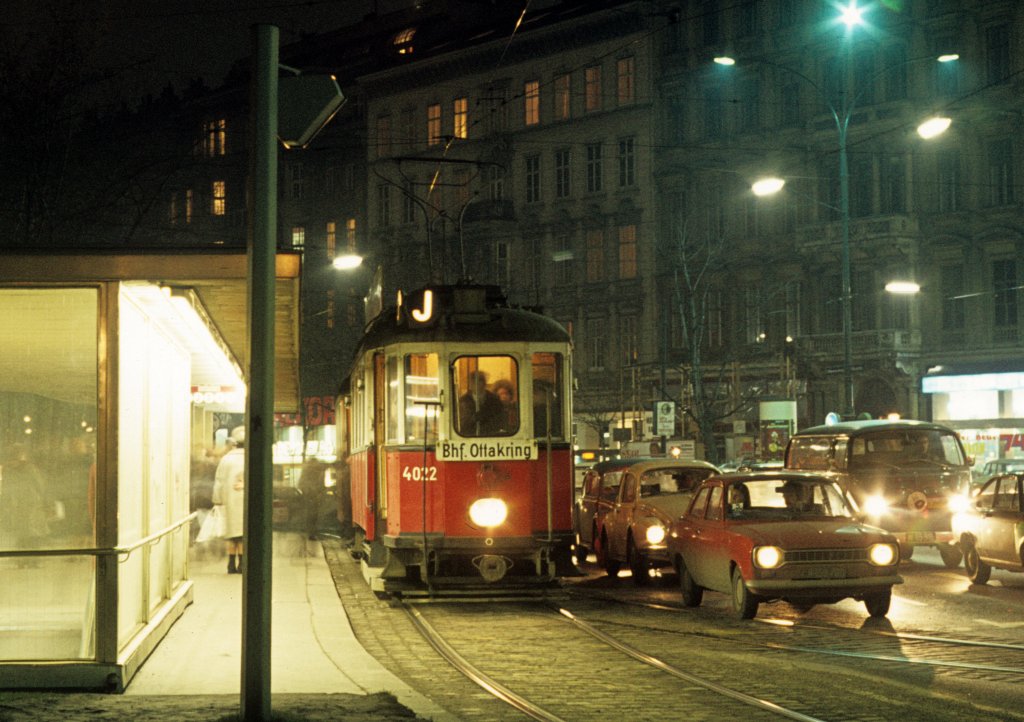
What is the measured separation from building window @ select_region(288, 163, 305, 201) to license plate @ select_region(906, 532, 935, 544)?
65.0m

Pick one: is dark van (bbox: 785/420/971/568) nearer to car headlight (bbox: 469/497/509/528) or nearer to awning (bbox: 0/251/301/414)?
car headlight (bbox: 469/497/509/528)

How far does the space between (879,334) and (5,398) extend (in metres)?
51.4

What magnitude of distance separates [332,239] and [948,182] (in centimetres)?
3458

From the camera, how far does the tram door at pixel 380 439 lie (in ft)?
61.0

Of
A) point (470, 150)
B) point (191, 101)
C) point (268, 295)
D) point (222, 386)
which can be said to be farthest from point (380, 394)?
point (191, 101)

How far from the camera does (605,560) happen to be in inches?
903

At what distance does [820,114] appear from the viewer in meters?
63.1

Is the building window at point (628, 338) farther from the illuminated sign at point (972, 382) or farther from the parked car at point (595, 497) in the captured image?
the parked car at point (595, 497)

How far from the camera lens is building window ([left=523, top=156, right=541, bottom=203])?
7375cm

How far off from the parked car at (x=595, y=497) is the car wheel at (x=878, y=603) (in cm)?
733

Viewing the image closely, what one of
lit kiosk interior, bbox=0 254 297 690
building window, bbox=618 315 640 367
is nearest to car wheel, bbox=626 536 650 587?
lit kiosk interior, bbox=0 254 297 690

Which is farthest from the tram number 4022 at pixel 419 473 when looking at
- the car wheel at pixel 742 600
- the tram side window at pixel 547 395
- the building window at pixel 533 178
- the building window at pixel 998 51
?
the building window at pixel 533 178

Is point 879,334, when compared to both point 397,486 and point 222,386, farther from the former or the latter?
point 397,486

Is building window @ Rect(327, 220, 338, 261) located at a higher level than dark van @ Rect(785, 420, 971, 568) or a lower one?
higher
